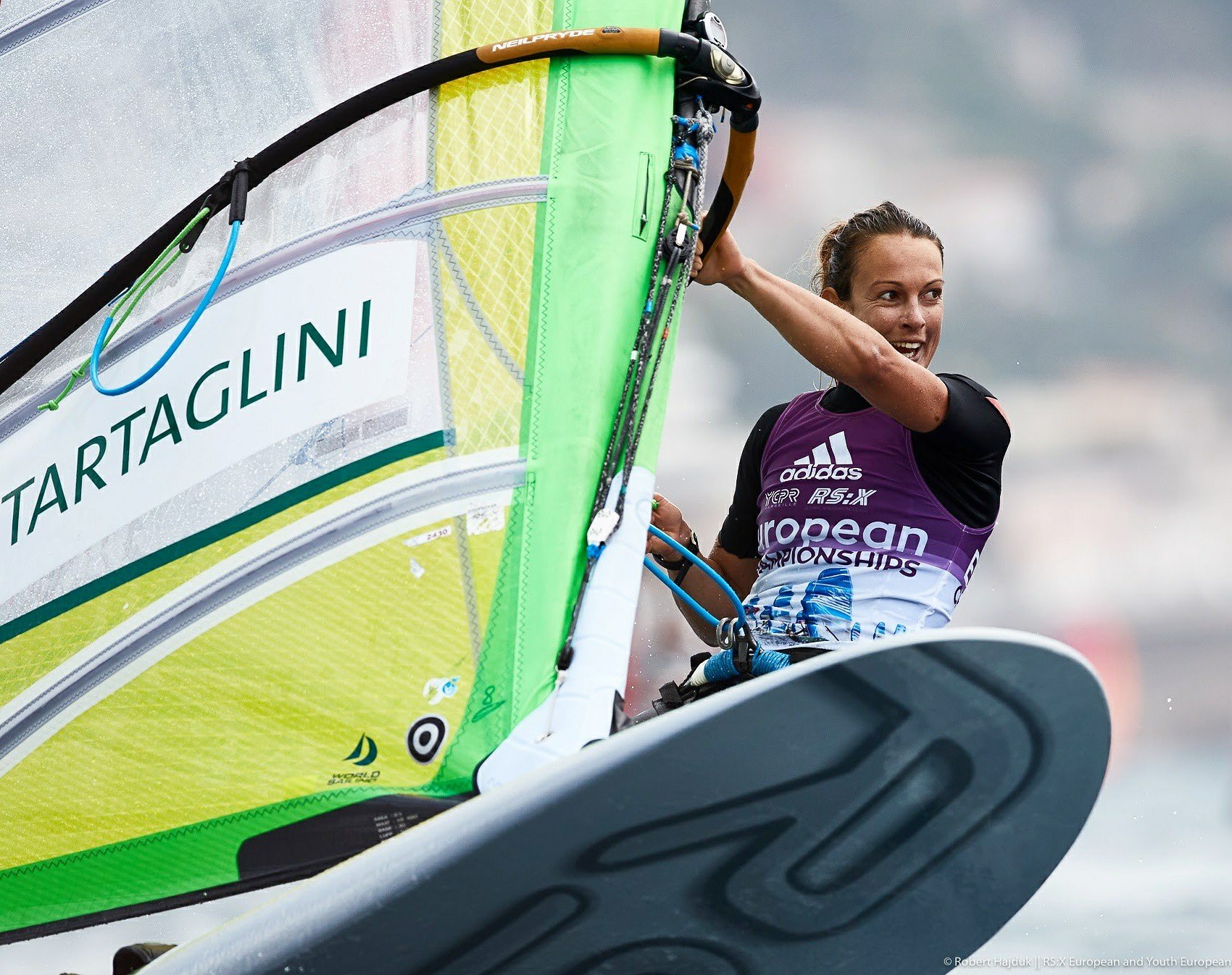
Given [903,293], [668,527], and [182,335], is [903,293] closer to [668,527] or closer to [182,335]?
[668,527]

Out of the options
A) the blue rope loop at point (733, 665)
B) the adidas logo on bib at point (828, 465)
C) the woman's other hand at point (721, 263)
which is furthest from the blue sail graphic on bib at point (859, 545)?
the woman's other hand at point (721, 263)

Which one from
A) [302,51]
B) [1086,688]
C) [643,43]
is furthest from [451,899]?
[302,51]

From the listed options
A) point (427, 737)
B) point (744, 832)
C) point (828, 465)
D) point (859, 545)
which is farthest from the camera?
point (828, 465)

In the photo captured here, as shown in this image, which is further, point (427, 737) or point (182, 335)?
point (182, 335)

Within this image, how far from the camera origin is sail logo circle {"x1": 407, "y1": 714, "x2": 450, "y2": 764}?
1.42 m

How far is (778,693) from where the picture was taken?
1.12m

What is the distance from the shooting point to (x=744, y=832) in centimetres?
126

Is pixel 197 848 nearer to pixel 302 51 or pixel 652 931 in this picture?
pixel 652 931

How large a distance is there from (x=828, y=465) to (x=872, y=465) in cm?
7

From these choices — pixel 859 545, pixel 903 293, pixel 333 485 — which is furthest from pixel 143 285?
pixel 903 293

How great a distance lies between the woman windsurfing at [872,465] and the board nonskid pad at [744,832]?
507 millimetres

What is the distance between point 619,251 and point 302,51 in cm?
60

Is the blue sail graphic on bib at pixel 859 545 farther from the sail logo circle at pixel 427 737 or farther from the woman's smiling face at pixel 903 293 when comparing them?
the sail logo circle at pixel 427 737

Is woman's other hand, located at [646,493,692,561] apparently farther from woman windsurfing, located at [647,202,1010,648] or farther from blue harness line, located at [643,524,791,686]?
blue harness line, located at [643,524,791,686]
